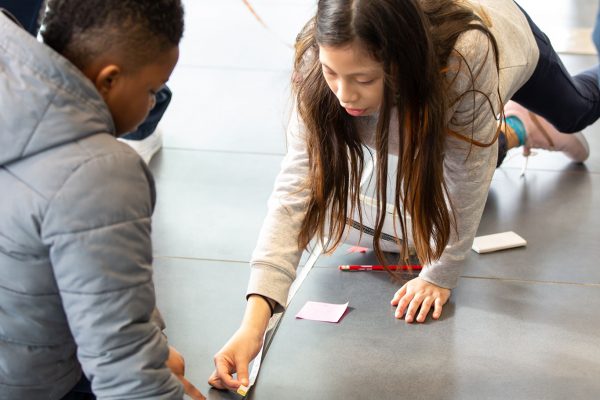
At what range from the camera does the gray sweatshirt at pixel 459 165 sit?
1822 mm

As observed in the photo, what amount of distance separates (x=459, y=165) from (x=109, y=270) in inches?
40.5

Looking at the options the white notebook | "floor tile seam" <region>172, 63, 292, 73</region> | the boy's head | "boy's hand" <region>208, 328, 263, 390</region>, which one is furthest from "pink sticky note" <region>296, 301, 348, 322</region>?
"floor tile seam" <region>172, 63, 292, 73</region>

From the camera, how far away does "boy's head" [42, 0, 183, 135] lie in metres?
1.17

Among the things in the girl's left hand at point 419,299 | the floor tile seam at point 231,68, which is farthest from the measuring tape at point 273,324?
the floor tile seam at point 231,68

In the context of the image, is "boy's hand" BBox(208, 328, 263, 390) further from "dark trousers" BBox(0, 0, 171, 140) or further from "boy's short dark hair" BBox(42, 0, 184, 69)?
"boy's short dark hair" BBox(42, 0, 184, 69)

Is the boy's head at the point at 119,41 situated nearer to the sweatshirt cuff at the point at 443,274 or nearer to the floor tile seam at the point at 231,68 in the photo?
the sweatshirt cuff at the point at 443,274

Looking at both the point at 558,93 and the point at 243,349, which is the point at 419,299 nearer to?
the point at 243,349

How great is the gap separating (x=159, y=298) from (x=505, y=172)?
1.32 metres

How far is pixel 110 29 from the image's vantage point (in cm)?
117

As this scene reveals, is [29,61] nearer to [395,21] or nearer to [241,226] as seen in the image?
[395,21]

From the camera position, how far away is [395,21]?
159cm

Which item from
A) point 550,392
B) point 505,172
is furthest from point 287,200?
point 505,172

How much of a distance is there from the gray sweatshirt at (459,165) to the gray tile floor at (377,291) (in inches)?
6.2

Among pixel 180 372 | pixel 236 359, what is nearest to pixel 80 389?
pixel 180 372
